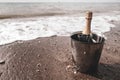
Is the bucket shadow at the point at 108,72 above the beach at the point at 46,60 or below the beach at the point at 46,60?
below

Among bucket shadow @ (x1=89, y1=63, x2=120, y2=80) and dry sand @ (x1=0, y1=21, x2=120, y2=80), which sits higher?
dry sand @ (x1=0, y1=21, x2=120, y2=80)

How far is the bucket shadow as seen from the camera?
12.3ft

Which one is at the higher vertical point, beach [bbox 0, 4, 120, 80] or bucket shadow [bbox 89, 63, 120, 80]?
beach [bbox 0, 4, 120, 80]

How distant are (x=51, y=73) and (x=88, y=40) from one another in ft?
3.24

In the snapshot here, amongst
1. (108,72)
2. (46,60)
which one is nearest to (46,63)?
(46,60)

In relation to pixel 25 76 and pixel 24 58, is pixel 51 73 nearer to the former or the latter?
pixel 25 76

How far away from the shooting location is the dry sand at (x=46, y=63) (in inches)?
144

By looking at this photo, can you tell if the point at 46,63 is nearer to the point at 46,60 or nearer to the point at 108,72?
the point at 46,60

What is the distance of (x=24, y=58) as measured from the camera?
13.8 ft


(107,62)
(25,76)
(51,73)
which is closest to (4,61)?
(25,76)

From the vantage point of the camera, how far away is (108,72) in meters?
3.94

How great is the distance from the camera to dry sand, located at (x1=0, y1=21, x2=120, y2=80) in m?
3.67

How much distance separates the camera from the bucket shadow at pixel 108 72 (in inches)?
147

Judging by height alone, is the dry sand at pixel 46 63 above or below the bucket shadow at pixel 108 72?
above
